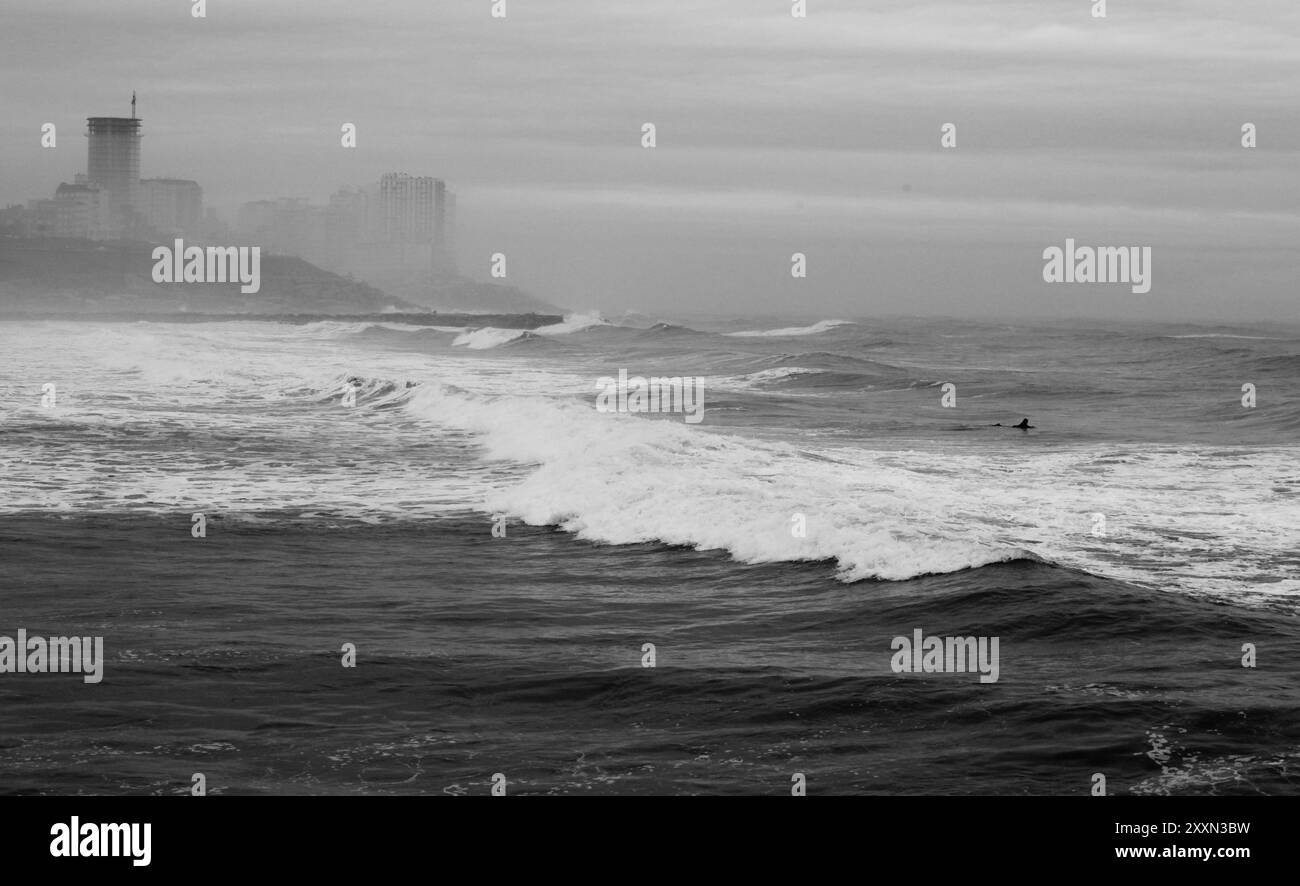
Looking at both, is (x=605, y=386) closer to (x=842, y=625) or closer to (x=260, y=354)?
(x=260, y=354)

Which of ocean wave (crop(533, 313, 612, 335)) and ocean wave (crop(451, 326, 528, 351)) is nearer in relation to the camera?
ocean wave (crop(451, 326, 528, 351))

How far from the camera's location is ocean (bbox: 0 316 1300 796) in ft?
27.0

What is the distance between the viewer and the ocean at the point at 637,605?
8219mm

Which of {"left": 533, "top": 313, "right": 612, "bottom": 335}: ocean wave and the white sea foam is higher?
{"left": 533, "top": 313, "right": 612, "bottom": 335}: ocean wave

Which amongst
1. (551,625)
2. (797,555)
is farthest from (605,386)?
(551,625)

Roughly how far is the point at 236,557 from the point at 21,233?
8192 inches

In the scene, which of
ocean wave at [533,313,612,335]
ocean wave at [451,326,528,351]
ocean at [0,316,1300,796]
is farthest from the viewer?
ocean wave at [533,313,612,335]

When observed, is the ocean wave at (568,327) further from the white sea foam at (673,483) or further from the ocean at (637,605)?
the ocean at (637,605)

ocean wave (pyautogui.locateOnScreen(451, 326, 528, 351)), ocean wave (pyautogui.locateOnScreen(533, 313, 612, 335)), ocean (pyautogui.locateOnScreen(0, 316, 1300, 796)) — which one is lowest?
ocean (pyautogui.locateOnScreen(0, 316, 1300, 796))

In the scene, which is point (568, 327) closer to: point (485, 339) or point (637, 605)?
point (485, 339)

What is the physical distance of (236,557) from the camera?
548 inches

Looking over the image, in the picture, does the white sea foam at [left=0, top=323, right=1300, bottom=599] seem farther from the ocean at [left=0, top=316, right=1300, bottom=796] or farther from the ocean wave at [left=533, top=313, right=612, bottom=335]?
the ocean wave at [left=533, top=313, right=612, bottom=335]

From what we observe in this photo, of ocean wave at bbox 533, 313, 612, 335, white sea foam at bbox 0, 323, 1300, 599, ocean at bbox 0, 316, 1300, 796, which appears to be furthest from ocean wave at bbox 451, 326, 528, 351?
ocean at bbox 0, 316, 1300, 796

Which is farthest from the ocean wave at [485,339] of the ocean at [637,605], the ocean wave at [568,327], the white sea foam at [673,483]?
the ocean at [637,605]
